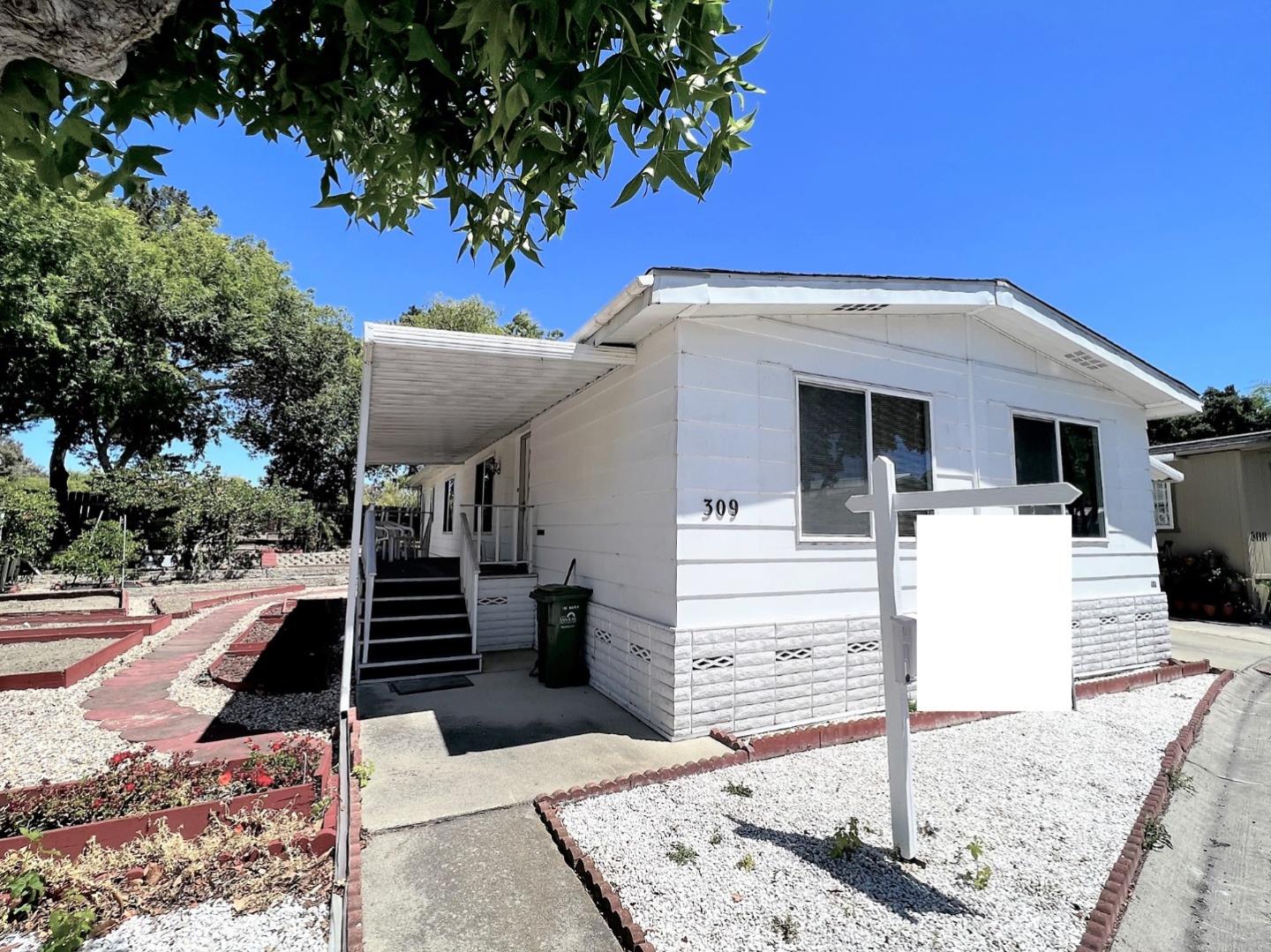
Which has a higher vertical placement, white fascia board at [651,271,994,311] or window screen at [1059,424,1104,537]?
white fascia board at [651,271,994,311]

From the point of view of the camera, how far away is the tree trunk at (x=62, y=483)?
52.8 ft

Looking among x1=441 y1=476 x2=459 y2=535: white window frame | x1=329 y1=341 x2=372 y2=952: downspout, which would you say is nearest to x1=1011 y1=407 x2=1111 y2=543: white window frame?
x1=329 y1=341 x2=372 y2=952: downspout

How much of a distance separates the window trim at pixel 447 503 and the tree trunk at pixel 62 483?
10031 millimetres

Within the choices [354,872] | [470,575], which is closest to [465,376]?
[470,575]

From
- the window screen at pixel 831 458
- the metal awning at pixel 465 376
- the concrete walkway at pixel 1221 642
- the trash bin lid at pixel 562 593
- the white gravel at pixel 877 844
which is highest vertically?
the metal awning at pixel 465 376

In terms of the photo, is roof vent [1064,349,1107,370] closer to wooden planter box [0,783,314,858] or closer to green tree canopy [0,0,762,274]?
green tree canopy [0,0,762,274]

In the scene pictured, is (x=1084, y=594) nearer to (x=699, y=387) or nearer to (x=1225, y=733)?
(x=1225, y=733)

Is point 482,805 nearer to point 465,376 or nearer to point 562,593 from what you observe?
point 562,593

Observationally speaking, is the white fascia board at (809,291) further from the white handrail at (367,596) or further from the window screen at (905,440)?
the white handrail at (367,596)

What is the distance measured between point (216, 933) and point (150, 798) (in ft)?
3.84

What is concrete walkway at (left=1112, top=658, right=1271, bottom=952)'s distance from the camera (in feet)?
8.58

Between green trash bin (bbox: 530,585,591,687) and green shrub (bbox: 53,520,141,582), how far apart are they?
13.4 m

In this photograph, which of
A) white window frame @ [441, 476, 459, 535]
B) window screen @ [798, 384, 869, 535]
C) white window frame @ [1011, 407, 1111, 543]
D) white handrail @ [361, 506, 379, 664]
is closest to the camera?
window screen @ [798, 384, 869, 535]

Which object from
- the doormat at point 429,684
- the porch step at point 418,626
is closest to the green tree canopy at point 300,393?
the porch step at point 418,626
